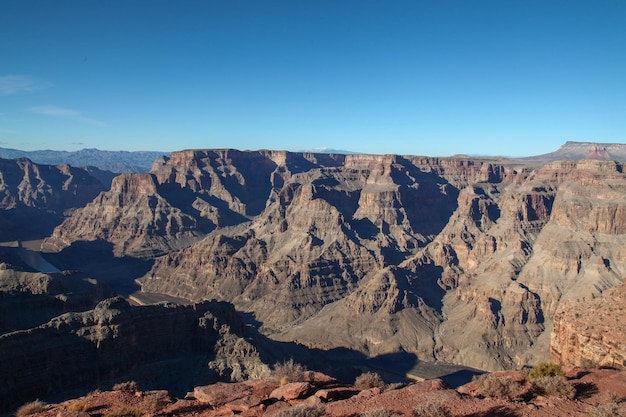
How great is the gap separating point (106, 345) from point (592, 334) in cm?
4522

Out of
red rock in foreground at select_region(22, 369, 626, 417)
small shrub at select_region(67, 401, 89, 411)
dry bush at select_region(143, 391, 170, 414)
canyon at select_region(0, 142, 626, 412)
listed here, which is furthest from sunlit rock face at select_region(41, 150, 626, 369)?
small shrub at select_region(67, 401, 89, 411)

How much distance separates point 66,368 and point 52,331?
168 inches

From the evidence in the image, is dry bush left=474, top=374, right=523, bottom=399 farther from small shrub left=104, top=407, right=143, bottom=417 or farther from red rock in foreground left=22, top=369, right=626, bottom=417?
small shrub left=104, top=407, right=143, bottom=417

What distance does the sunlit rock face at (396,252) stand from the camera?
92.0 metres

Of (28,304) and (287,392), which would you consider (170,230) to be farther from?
(287,392)

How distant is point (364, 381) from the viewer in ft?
102

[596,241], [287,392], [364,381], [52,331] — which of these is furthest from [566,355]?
[596,241]

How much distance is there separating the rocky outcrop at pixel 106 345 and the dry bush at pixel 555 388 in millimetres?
35702

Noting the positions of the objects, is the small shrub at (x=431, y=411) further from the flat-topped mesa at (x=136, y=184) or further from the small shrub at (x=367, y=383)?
the flat-topped mesa at (x=136, y=184)

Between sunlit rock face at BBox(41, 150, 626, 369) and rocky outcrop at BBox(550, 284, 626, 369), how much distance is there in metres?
49.0

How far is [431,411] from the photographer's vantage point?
20.5 meters

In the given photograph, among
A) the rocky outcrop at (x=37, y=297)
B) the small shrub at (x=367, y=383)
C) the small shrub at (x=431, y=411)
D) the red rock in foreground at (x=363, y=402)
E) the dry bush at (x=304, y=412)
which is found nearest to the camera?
the small shrub at (x=431, y=411)

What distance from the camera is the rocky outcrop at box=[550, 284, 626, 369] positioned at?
1212 inches

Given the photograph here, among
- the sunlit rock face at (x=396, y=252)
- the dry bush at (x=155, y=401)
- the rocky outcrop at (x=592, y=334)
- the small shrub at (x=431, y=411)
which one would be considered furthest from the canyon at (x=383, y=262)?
the dry bush at (x=155, y=401)
